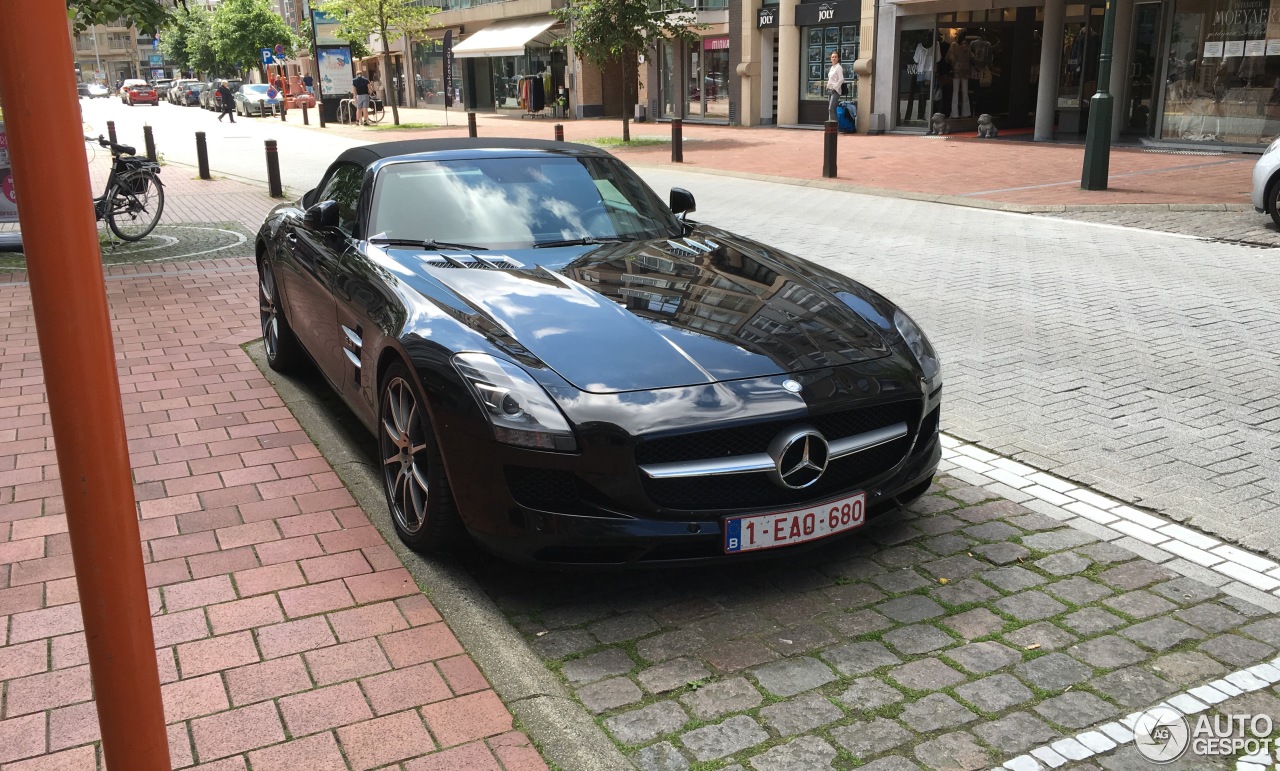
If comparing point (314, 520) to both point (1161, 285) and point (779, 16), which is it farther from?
point (779, 16)

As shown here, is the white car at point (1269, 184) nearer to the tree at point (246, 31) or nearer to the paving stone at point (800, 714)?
the paving stone at point (800, 714)

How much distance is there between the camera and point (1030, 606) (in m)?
3.62

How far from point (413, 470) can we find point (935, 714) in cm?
200

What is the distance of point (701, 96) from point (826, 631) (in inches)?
1286

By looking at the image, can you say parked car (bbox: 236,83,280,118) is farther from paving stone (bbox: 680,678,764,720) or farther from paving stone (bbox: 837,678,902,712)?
paving stone (bbox: 837,678,902,712)

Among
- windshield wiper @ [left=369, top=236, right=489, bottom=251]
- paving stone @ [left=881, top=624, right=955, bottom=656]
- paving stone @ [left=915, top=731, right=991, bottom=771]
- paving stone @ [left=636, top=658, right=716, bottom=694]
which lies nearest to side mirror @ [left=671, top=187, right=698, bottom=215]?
windshield wiper @ [left=369, top=236, right=489, bottom=251]

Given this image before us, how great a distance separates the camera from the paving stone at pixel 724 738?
285cm

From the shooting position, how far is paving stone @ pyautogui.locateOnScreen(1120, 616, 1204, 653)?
335cm

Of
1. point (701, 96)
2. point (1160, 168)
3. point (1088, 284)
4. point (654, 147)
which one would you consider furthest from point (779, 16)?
point (1088, 284)

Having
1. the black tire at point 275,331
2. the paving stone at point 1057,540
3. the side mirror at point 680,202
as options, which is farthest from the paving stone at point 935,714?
the black tire at point 275,331

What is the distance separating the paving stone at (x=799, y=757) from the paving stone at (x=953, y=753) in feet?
0.78

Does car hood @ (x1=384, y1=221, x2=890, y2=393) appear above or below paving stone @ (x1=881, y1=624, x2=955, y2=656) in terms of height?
above

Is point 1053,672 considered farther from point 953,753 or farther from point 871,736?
point 871,736

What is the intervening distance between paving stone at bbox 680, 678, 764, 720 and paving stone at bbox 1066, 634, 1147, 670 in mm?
1018
